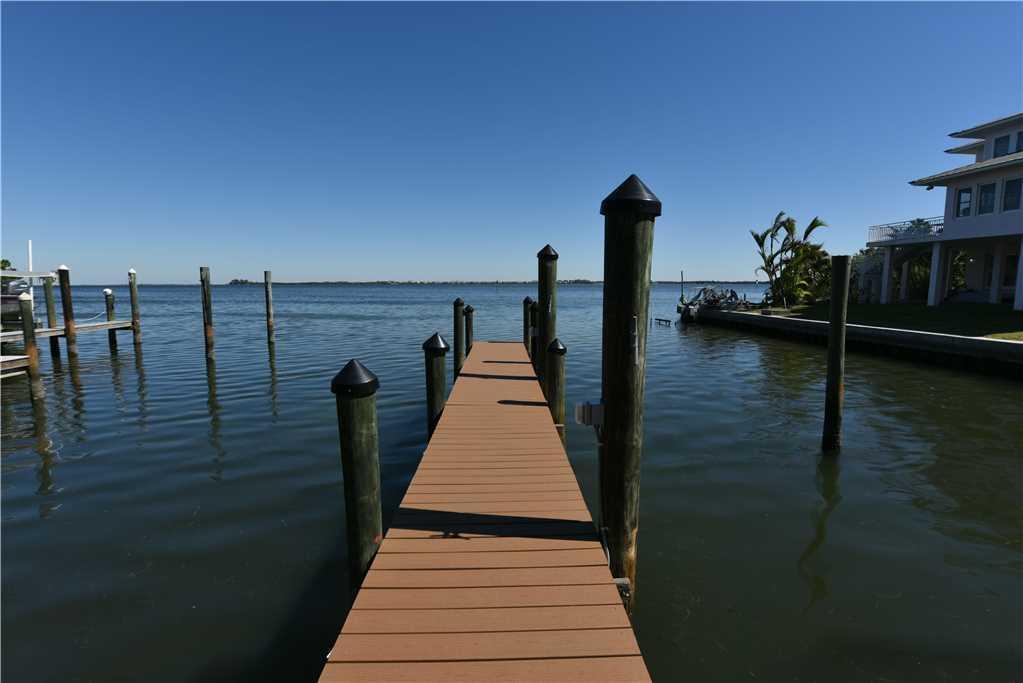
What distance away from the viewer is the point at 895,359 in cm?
1744

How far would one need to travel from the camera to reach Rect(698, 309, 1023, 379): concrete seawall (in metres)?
13.9

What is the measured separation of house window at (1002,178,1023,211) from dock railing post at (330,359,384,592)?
30312mm

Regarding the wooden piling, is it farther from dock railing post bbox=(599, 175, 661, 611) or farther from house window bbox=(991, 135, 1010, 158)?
house window bbox=(991, 135, 1010, 158)

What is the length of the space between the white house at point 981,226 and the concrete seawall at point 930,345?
8.01 m

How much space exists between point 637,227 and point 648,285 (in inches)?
16.2

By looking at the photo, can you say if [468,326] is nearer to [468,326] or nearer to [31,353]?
[468,326]

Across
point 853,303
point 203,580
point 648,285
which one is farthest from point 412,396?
point 853,303

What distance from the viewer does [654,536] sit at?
5574 mm

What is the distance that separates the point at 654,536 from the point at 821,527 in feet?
6.45

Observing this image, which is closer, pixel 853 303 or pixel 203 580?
pixel 203 580

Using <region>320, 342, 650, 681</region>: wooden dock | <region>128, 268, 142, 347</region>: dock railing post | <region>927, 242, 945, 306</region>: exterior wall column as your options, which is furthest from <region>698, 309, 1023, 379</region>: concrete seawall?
<region>128, 268, 142, 347</region>: dock railing post

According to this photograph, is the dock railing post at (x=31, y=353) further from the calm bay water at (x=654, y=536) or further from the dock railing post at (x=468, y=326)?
the dock railing post at (x=468, y=326)

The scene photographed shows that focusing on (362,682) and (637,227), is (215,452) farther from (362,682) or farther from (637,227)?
(637,227)

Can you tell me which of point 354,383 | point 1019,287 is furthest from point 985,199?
point 354,383
